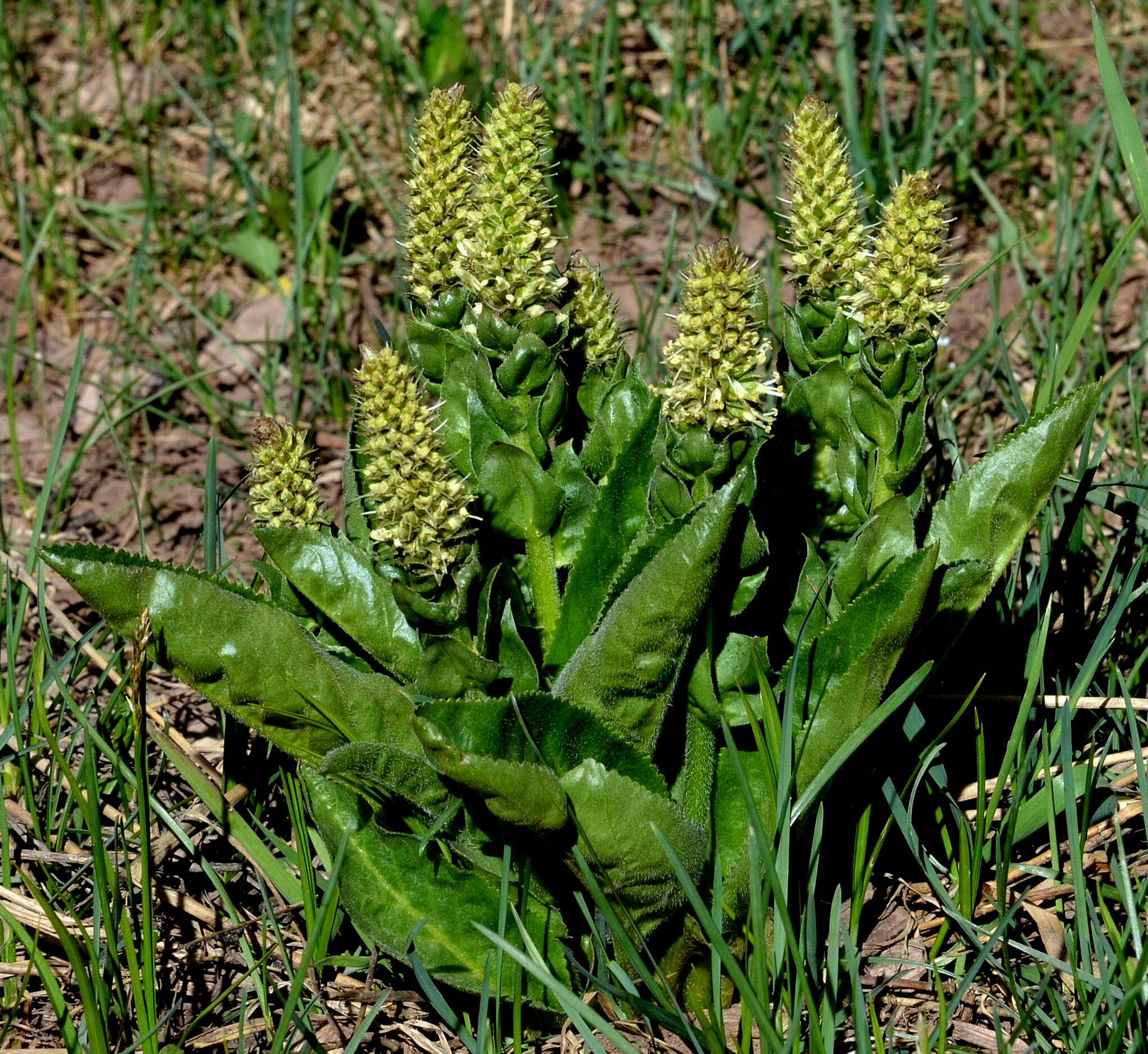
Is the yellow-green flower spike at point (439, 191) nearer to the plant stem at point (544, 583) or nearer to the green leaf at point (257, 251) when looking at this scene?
the plant stem at point (544, 583)

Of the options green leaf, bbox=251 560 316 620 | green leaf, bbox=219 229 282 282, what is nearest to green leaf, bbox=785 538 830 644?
green leaf, bbox=251 560 316 620

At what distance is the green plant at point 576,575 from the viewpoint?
178 cm

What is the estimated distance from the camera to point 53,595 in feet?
11.5

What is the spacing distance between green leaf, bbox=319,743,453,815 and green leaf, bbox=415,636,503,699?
10 cm

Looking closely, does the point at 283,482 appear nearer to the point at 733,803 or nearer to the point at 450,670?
the point at 450,670

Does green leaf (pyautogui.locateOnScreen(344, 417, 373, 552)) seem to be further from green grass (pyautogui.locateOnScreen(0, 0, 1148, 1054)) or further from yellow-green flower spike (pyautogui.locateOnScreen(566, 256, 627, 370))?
yellow-green flower spike (pyautogui.locateOnScreen(566, 256, 627, 370))

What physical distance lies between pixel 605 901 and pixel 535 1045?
0.47 m

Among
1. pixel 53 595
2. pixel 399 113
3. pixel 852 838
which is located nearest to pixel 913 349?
pixel 852 838

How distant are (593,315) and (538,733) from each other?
70 cm

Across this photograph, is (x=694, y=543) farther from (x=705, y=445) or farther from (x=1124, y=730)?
(x=1124, y=730)

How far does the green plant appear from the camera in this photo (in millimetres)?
1776

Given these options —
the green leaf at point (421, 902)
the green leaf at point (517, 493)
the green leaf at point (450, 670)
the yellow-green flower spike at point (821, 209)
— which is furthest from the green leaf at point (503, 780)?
the yellow-green flower spike at point (821, 209)

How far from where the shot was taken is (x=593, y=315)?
218cm

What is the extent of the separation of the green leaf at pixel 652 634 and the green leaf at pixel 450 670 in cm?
12
